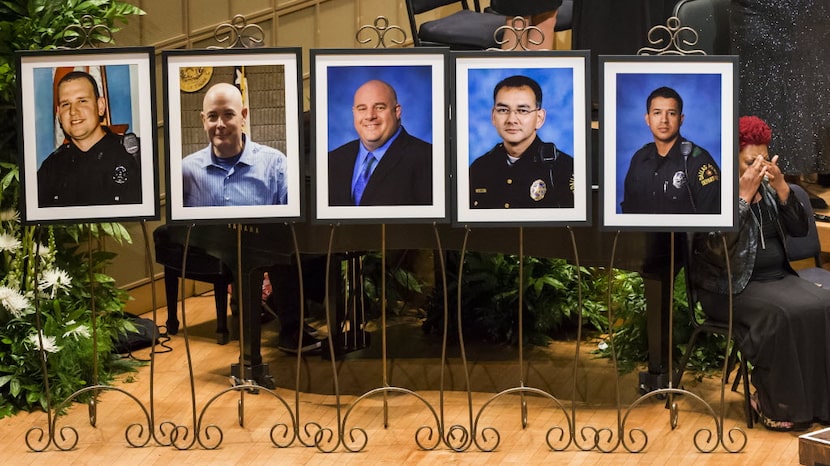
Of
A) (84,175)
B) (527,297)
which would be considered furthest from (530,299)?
(84,175)

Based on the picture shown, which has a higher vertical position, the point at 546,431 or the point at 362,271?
the point at 362,271

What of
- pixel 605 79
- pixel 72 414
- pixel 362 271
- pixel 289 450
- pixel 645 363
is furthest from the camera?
pixel 362 271

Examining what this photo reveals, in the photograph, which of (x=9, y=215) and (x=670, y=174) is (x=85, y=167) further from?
(x=670, y=174)

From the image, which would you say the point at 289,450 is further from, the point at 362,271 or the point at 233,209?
the point at 362,271

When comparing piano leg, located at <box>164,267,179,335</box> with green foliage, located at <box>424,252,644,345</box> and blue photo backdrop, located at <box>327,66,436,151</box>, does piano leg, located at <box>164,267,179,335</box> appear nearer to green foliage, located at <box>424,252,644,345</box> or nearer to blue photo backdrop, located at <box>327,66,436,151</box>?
green foliage, located at <box>424,252,644,345</box>

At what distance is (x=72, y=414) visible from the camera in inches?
209

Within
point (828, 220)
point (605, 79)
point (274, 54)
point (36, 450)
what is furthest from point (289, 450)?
point (828, 220)

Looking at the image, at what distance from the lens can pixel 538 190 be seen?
14.9ft

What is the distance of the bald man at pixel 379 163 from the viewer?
456 cm

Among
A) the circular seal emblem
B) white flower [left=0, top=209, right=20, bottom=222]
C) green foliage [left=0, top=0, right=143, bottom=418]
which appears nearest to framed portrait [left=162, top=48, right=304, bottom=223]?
the circular seal emblem

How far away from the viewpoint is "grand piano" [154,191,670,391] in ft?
17.0

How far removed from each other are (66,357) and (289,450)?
121 centimetres

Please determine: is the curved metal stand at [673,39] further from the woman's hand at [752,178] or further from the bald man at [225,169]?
the bald man at [225,169]

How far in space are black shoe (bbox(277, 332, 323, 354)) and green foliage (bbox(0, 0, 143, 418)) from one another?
75 centimetres
